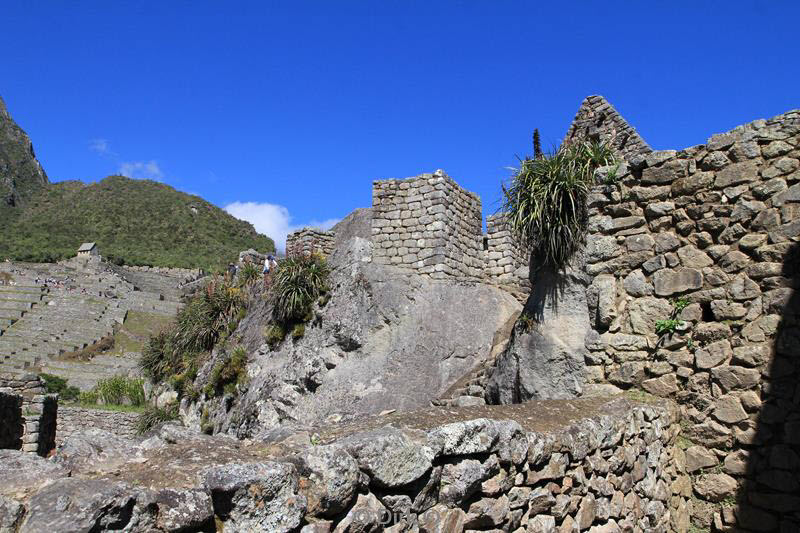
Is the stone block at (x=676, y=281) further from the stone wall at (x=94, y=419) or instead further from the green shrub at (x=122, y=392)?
the green shrub at (x=122, y=392)

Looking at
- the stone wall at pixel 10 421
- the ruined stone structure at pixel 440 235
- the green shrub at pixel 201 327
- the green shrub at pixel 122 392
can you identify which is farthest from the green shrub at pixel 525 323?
the green shrub at pixel 122 392

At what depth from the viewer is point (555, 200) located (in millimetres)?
6969

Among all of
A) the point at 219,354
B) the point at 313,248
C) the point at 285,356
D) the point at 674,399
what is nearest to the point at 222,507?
the point at 674,399

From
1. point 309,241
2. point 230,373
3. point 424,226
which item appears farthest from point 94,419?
point 424,226

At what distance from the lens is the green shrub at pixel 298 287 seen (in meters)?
13.3

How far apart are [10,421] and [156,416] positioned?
5334 millimetres

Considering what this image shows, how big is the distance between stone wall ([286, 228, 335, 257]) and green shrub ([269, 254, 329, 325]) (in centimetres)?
300

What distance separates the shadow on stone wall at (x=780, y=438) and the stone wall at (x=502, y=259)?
8113 mm

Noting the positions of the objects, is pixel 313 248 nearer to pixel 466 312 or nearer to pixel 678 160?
pixel 466 312

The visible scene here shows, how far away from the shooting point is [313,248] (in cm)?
1705

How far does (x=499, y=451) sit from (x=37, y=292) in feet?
167

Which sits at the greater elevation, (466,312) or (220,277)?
(220,277)

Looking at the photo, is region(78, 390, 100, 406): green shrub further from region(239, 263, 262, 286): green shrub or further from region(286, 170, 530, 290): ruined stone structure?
region(286, 170, 530, 290): ruined stone structure

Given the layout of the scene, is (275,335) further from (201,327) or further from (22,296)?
(22,296)
